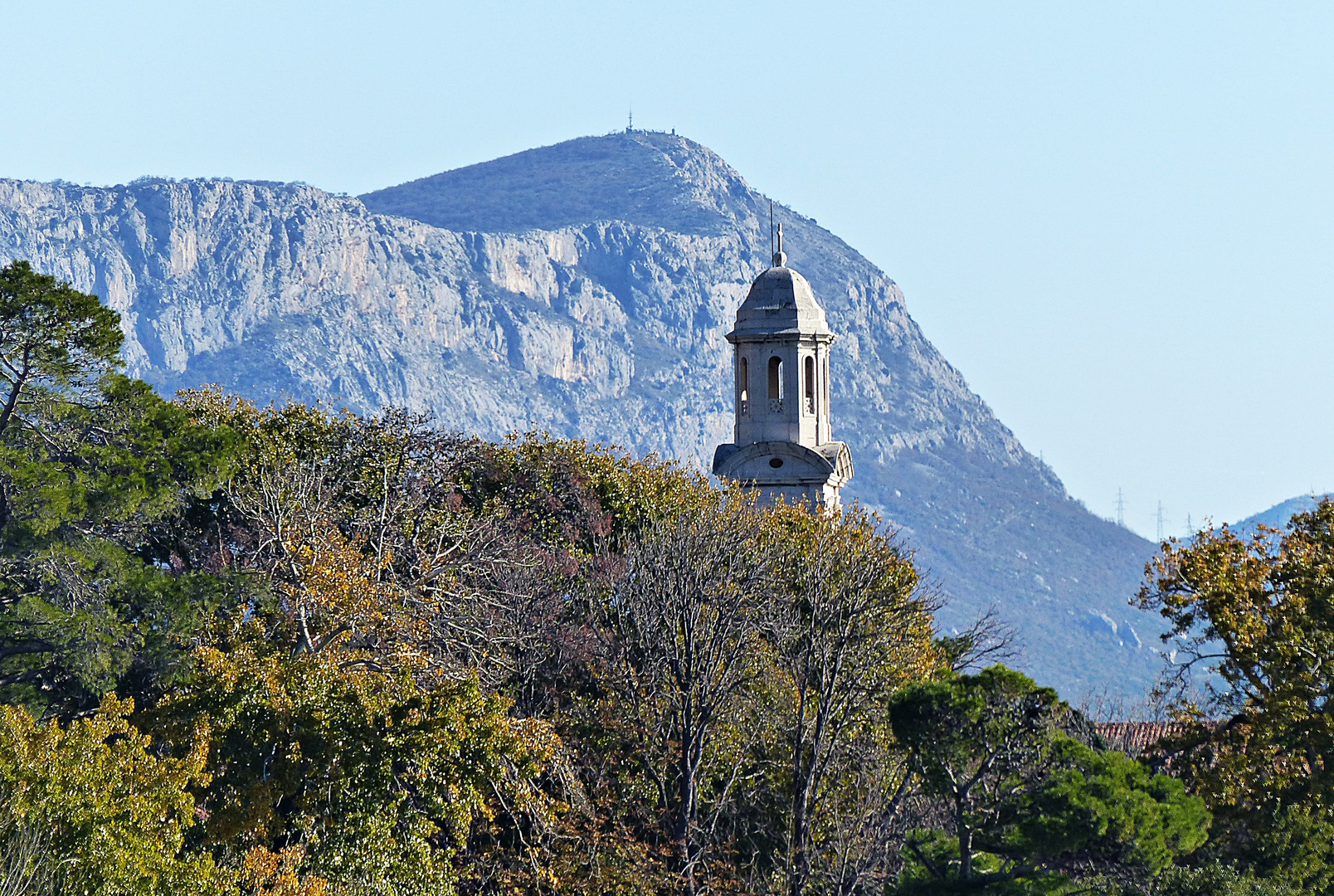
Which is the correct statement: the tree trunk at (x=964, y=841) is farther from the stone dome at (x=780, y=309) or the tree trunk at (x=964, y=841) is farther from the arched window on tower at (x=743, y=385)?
the stone dome at (x=780, y=309)

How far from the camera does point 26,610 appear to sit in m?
33.9

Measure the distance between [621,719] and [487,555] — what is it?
17.2 ft

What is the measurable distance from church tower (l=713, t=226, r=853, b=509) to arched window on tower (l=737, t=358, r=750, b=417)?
4 cm

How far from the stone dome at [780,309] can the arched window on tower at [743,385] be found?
94 centimetres

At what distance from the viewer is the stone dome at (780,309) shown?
2375 inches

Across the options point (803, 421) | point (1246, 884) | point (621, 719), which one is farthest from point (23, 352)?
point (803, 421)

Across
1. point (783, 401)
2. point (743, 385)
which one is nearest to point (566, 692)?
point (783, 401)

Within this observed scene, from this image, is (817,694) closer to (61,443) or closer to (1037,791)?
(1037,791)

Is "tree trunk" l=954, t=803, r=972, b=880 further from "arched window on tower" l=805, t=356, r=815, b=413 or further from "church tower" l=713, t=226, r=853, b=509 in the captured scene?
"arched window on tower" l=805, t=356, r=815, b=413

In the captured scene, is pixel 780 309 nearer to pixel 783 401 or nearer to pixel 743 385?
pixel 743 385

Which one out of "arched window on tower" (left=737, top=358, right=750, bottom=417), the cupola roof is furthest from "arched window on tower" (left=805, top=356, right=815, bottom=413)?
"arched window on tower" (left=737, top=358, right=750, bottom=417)

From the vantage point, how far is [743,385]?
60.7 metres

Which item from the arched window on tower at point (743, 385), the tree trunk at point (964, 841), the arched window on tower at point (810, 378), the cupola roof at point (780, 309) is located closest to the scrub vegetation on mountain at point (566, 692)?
the tree trunk at point (964, 841)

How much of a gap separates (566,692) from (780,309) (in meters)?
25.9
